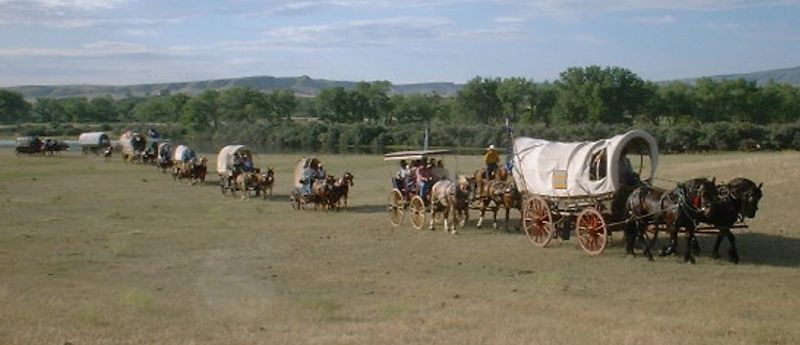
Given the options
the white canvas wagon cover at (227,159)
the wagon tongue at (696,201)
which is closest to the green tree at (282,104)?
the white canvas wagon cover at (227,159)

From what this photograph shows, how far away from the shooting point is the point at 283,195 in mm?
36719

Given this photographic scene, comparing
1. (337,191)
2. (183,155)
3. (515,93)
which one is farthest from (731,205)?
(515,93)

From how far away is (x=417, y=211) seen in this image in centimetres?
2486


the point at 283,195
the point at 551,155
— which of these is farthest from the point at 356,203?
the point at 551,155

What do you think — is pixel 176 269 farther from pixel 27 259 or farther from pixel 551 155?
pixel 551 155

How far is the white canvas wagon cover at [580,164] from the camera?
19047 mm

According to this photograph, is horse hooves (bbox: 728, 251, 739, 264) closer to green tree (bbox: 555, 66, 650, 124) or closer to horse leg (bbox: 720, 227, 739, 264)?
horse leg (bbox: 720, 227, 739, 264)

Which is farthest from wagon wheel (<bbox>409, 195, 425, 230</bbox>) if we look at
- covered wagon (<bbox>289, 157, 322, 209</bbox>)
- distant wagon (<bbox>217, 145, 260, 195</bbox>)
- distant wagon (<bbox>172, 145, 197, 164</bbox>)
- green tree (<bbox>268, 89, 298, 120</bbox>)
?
green tree (<bbox>268, 89, 298, 120</bbox>)

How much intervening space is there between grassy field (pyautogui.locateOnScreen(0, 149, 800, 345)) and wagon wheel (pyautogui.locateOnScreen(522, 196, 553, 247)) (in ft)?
1.11

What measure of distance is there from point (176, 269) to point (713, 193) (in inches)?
409

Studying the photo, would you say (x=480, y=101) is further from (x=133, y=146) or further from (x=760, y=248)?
(x=760, y=248)

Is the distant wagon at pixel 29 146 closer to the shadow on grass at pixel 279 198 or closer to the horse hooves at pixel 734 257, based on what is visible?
the shadow on grass at pixel 279 198

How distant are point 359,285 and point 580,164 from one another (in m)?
6.69

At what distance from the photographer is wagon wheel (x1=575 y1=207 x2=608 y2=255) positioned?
18.8 meters
